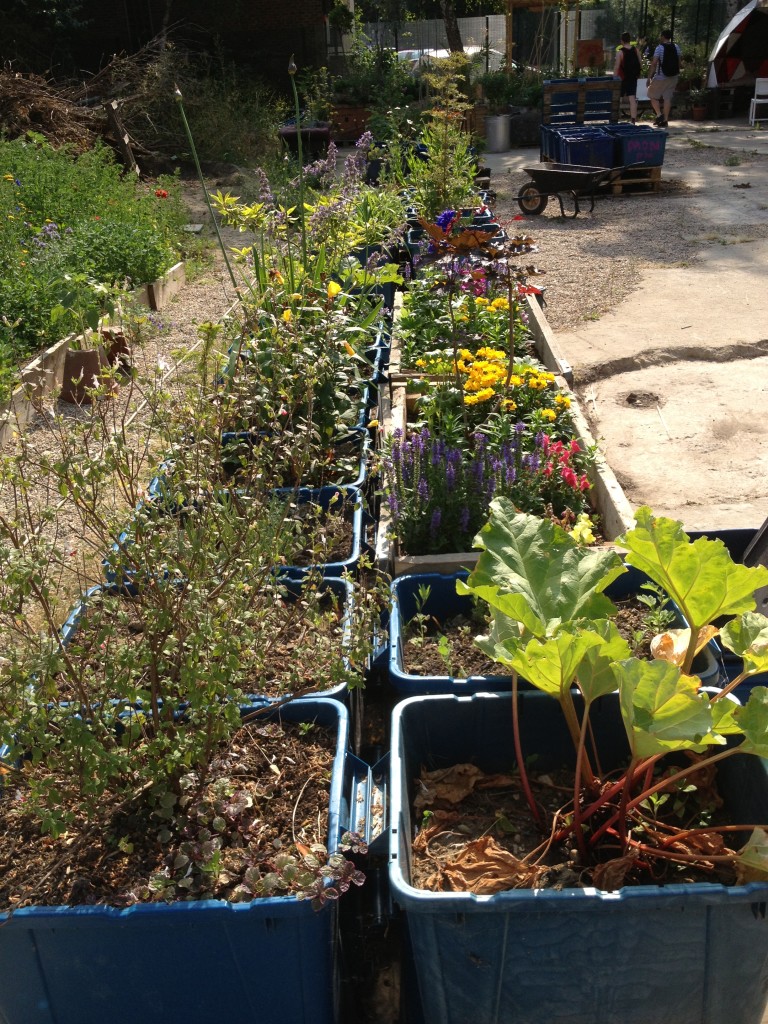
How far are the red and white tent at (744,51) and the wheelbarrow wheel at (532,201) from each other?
34.5 ft

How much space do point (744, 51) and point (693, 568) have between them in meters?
20.6

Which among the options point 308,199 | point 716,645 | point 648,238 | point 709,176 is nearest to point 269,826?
point 716,645

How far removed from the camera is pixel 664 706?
5.49 ft

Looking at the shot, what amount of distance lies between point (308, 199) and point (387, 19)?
82.5ft

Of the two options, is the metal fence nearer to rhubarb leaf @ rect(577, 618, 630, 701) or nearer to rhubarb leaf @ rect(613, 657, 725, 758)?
rhubarb leaf @ rect(577, 618, 630, 701)

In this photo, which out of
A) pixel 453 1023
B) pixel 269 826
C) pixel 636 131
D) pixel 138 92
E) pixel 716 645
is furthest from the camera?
pixel 138 92

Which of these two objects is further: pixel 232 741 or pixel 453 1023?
pixel 232 741

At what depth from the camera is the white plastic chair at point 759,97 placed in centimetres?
1744

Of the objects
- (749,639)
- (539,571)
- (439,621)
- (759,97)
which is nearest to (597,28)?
(759,97)

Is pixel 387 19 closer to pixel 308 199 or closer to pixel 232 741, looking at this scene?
pixel 308 199

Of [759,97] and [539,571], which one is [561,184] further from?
[759,97]

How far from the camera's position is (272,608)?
7.00 ft

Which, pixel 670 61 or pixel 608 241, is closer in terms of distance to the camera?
pixel 608 241

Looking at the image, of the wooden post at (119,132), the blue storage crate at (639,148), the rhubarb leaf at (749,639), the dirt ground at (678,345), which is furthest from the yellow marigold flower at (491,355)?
the wooden post at (119,132)
